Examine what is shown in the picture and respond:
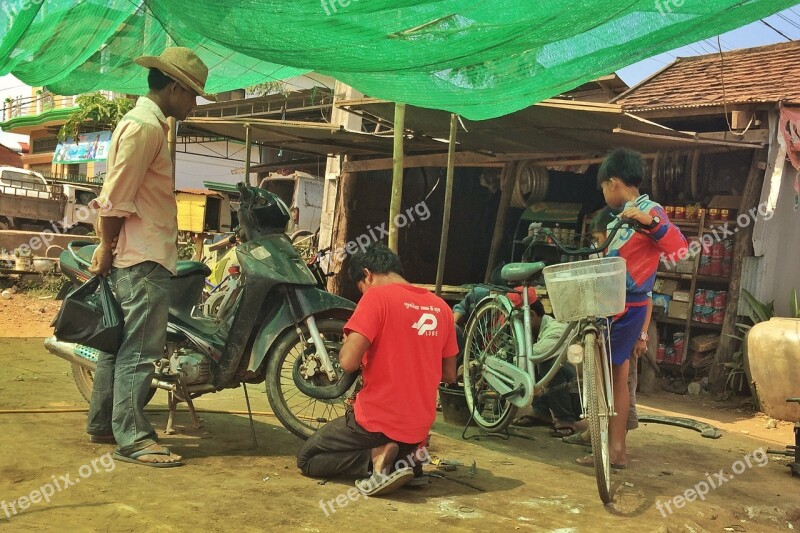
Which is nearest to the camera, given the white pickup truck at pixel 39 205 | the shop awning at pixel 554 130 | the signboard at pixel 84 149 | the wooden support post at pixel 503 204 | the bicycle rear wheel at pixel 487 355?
the bicycle rear wheel at pixel 487 355

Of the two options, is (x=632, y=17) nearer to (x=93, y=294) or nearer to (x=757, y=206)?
(x=93, y=294)

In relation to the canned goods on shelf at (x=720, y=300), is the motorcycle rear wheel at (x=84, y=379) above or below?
below

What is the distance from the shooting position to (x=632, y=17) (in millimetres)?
3793

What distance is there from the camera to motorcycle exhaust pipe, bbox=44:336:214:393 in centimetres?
423

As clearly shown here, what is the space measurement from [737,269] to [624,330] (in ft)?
13.8

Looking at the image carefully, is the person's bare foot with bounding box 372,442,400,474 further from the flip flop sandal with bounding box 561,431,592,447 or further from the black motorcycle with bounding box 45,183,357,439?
the flip flop sandal with bounding box 561,431,592,447

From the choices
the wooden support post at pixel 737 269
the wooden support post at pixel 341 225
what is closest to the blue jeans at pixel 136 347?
the wooden support post at pixel 341 225

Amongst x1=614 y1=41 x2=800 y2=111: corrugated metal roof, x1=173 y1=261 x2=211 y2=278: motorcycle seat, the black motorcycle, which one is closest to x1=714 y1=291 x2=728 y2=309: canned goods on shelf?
x1=614 y1=41 x2=800 y2=111: corrugated metal roof

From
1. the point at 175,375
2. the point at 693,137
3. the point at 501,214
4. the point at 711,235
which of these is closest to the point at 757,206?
the point at 711,235

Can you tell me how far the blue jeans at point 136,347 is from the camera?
3.80 metres

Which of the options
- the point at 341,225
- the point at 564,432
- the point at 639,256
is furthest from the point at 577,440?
the point at 341,225

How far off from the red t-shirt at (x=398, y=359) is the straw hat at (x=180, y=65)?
1.52 meters

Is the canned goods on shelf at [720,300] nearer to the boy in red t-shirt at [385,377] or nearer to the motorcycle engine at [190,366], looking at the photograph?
the boy in red t-shirt at [385,377]

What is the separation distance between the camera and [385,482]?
345 centimetres
